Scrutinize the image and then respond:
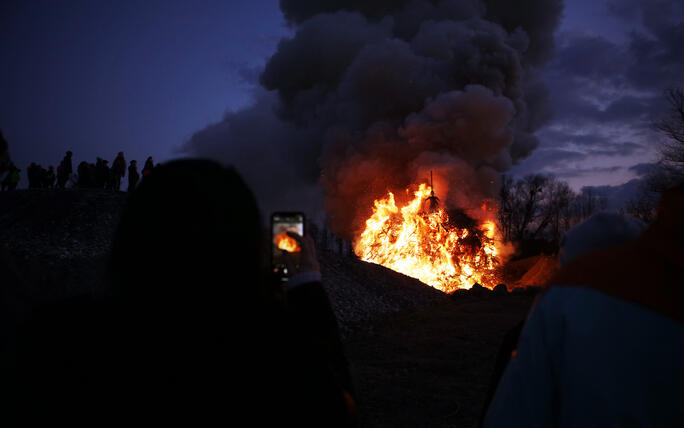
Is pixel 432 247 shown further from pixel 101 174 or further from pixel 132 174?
pixel 101 174

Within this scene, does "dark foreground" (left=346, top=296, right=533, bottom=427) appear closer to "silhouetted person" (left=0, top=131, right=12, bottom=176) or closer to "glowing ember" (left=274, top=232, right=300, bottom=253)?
"glowing ember" (left=274, top=232, right=300, bottom=253)

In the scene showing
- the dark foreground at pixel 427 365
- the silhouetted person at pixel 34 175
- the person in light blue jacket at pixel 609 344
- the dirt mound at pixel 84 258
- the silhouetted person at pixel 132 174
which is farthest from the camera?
the silhouetted person at pixel 34 175

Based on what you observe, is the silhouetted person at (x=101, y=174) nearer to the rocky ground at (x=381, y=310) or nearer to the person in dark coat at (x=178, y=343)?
the rocky ground at (x=381, y=310)

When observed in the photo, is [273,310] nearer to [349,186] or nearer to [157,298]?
[157,298]

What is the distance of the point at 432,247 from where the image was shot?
24.8 m

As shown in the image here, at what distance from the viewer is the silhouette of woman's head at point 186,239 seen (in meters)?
1.25

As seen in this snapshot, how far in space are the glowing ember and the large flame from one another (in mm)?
22041

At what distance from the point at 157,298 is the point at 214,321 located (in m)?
0.18

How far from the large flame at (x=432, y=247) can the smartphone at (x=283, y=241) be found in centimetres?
2191


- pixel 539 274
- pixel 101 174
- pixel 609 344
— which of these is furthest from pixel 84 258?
pixel 539 274

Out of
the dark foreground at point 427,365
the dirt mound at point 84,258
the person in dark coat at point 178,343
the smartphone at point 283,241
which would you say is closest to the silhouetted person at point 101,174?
the dirt mound at point 84,258

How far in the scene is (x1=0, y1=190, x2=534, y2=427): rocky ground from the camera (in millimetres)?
6426

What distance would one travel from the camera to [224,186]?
1365 mm

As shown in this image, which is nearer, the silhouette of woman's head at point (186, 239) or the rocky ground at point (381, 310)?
the silhouette of woman's head at point (186, 239)
